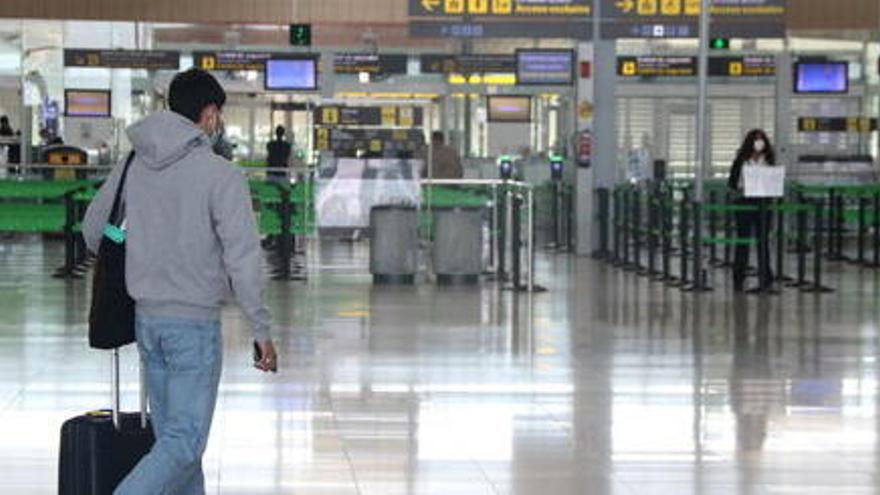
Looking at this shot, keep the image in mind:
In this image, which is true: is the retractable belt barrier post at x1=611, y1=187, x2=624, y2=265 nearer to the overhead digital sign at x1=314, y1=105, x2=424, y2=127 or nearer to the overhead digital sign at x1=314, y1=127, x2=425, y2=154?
the overhead digital sign at x1=314, y1=127, x2=425, y2=154

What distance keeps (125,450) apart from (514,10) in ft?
61.9

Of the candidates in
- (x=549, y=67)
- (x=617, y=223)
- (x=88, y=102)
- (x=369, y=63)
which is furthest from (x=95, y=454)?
(x=88, y=102)

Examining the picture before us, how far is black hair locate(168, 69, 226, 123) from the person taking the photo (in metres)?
6.31

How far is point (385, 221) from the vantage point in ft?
67.0

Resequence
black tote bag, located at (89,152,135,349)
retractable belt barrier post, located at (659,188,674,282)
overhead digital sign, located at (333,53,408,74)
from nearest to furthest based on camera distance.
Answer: black tote bag, located at (89,152,135,349), retractable belt barrier post, located at (659,188,674,282), overhead digital sign, located at (333,53,408,74)

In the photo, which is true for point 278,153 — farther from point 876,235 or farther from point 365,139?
point 876,235

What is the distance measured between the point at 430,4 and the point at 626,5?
2.62 meters

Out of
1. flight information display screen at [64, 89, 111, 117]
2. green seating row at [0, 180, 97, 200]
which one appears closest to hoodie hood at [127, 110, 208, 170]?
green seating row at [0, 180, 97, 200]

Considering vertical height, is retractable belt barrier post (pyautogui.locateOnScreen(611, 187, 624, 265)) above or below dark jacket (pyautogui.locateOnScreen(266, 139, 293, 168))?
below

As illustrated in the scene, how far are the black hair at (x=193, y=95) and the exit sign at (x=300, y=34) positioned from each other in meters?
23.5

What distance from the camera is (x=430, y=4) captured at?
81.1 ft

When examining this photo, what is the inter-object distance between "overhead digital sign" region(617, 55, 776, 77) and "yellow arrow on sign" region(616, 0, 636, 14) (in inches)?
243

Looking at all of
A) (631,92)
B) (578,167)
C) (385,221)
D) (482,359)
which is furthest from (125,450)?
(631,92)

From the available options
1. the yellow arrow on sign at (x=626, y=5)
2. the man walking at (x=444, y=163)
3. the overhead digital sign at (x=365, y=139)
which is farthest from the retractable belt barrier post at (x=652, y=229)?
the overhead digital sign at (x=365, y=139)
